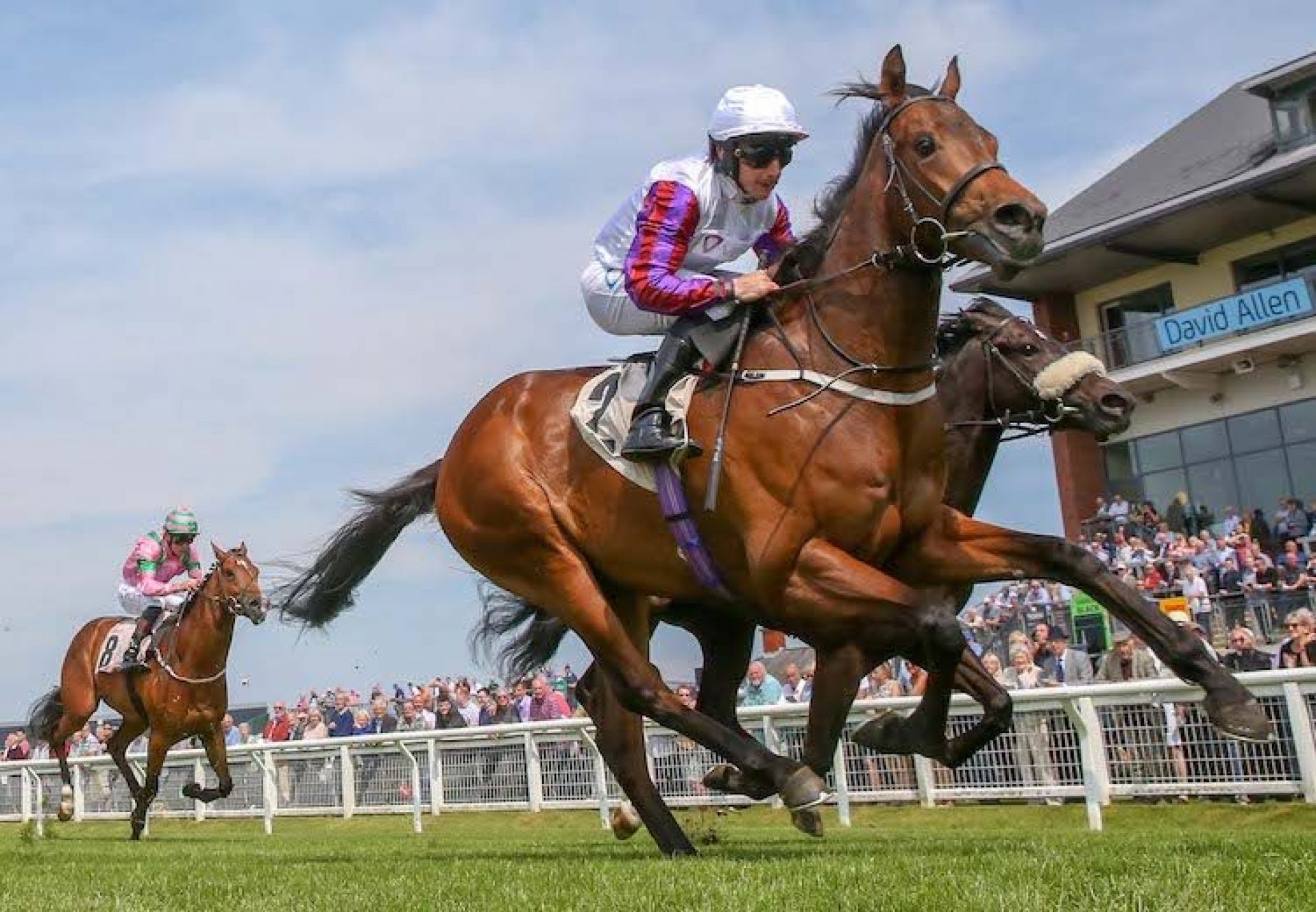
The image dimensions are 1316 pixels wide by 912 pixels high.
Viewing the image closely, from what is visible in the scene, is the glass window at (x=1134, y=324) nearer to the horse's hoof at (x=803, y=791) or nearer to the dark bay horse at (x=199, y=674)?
the dark bay horse at (x=199, y=674)

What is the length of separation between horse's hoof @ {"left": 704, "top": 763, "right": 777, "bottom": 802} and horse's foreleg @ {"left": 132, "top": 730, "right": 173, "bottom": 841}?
7384mm

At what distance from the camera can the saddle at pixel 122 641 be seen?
12445 millimetres

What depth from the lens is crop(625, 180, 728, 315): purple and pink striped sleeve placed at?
17.6 ft

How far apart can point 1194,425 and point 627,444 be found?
949 inches

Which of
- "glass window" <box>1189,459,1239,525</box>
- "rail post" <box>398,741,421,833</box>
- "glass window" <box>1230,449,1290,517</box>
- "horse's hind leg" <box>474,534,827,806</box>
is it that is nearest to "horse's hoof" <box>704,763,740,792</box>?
Answer: "horse's hind leg" <box>474,534,827,806</box>

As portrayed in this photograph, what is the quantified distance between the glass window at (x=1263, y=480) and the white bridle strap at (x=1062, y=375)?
19.3 meters

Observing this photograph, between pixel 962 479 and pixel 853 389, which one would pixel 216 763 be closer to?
pixel 962 479

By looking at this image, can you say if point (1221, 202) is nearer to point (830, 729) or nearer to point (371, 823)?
point (371, 823)

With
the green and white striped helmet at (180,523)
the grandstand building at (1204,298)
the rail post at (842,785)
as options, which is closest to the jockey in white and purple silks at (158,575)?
the green and white striped helmet at (180,523)

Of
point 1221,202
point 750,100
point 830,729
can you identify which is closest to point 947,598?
point 830,729

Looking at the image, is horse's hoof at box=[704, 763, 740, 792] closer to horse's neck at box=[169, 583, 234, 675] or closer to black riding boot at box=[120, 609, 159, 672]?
horse's neck at box=[169, 583, 234, 675]

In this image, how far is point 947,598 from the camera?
19.7ft

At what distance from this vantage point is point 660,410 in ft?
17.4

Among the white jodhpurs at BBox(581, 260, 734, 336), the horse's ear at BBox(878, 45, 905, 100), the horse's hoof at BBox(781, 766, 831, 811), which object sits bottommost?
the horse's hoof at BBox(781, 766, 831, 811)
